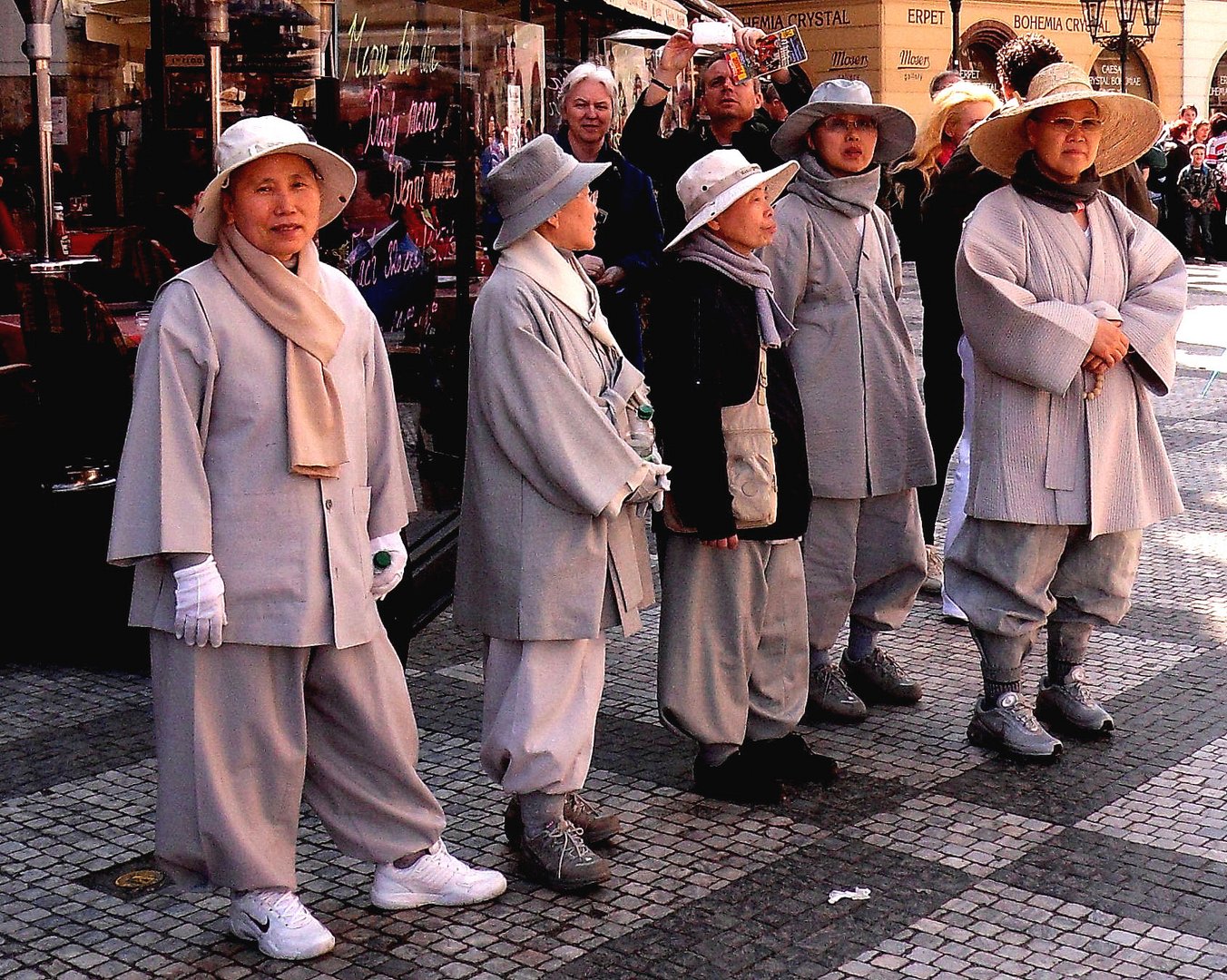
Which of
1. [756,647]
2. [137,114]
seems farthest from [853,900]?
[137,114]

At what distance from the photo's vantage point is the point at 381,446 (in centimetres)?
387

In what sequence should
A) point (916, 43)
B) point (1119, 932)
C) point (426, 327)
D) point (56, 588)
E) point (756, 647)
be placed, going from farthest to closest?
1. point (916, 43)
2. point (426, 327)
3. point (56, 588)
4. point (756, 647)
5. point (1119, 932)

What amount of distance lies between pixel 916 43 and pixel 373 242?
1102 inches

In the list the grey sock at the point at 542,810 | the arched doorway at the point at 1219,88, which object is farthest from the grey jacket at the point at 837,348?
the arched doorway at the point at 1219,88

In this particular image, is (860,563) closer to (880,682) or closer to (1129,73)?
(880,682)

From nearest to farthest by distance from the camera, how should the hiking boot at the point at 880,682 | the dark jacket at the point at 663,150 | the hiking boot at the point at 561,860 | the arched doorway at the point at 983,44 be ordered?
the hiking boot at the point at 561,860 < the hiking boot at the point at 880,682 < the dark jacket at the point at 663,150 < the arched doorway at the point at 983,44

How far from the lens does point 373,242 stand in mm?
6812

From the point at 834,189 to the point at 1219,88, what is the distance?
117ft

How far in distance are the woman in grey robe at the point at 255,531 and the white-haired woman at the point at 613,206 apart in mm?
2638

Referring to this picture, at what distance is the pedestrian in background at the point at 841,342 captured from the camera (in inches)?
200

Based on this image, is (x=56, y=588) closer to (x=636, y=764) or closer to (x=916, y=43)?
(x=636, y=764)

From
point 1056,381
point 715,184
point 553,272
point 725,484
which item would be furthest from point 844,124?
point 553,272

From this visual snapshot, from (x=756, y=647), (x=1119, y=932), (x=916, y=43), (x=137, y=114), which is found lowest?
(x=1119, y=932)

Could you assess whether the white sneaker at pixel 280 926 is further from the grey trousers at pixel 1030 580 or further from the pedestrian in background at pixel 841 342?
the grey trousers at pixel 1030 580
